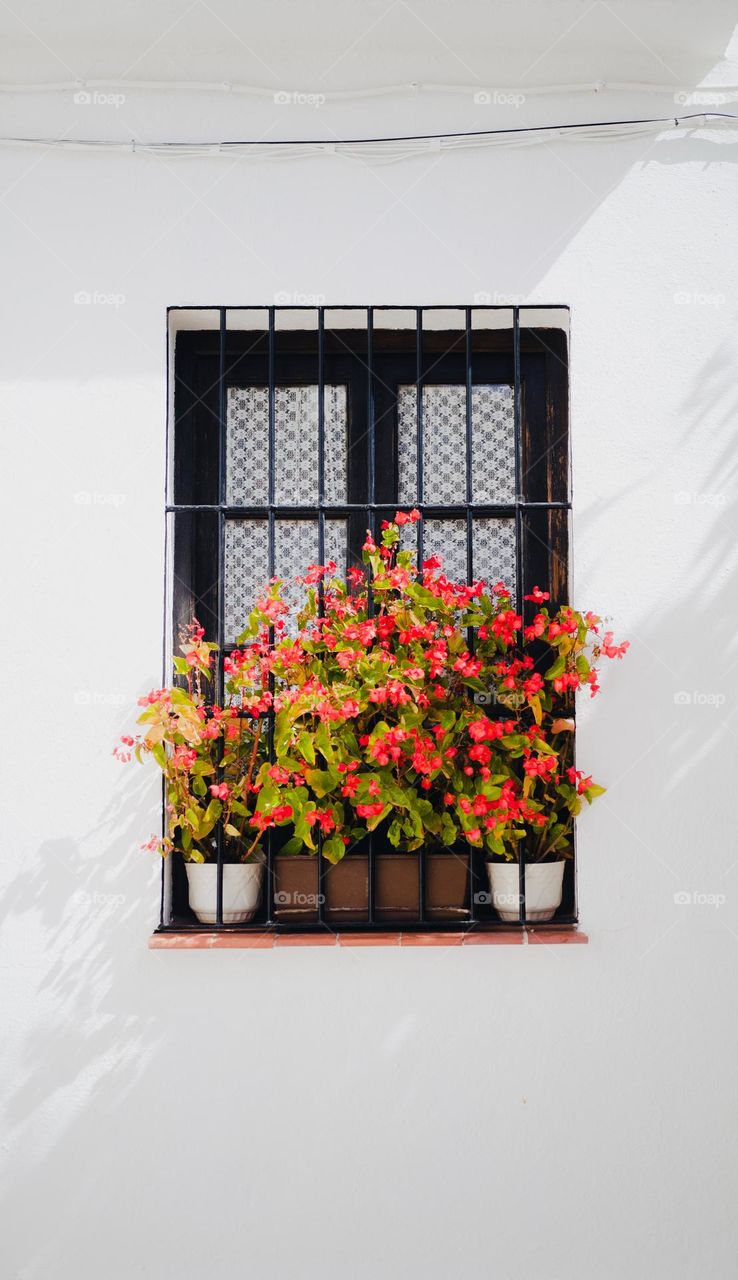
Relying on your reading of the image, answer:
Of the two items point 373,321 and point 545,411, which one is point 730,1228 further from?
point 373,321

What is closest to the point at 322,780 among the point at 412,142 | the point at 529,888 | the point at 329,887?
the point at 329,887

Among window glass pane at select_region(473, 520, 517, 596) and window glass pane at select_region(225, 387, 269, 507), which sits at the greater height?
window glass pane at select_region(225, 387, 269, 507)

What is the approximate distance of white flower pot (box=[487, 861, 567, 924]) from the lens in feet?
8.19

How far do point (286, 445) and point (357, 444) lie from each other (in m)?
0.23

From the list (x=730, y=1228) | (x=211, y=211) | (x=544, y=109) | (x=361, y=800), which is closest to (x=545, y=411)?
(x=544, y=109)

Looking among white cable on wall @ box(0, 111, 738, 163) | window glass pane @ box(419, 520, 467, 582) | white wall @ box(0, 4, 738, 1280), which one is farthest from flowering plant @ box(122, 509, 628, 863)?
white cable on wall @ box(0, 111, 738, 163)

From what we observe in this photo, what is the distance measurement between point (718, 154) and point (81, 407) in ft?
6.76

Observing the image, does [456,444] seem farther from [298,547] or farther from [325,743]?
[325,743]

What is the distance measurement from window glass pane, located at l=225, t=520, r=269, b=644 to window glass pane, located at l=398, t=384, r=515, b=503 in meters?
0.48

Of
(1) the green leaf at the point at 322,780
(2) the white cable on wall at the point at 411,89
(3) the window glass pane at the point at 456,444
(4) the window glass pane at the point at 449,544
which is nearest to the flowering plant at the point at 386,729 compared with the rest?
(1) the green leaf at the point at 322,780

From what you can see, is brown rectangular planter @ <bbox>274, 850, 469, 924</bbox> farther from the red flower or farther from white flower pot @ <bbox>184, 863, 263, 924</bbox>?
the red flower

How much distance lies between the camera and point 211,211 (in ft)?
8.77

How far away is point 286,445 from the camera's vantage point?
9.46 ft

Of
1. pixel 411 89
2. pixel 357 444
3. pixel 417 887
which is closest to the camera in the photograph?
pixel 417 887
